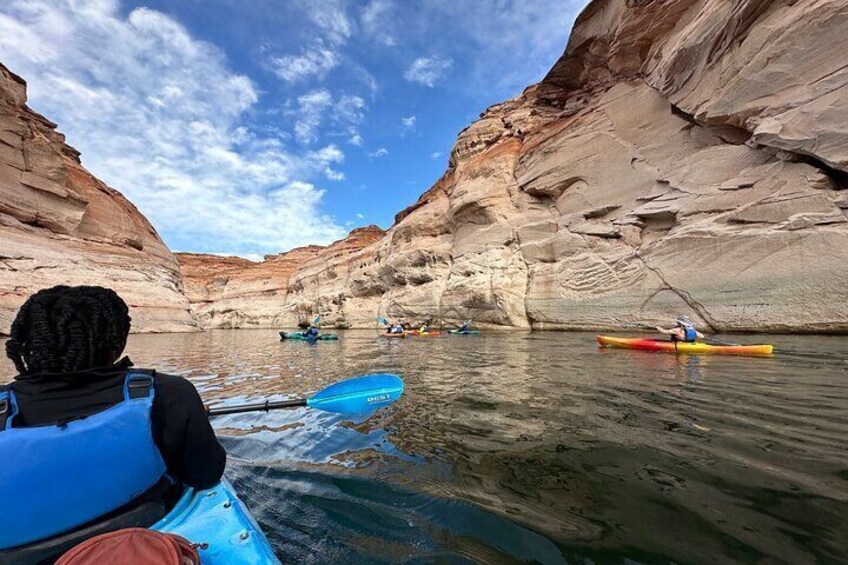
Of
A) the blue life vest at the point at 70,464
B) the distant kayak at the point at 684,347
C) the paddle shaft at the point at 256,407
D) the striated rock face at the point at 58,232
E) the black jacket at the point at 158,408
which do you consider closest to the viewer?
the blue life vest at the point at 70,464

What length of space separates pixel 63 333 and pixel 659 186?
20166mm

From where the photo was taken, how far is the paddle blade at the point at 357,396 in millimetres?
→ 4240

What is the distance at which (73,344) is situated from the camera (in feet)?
5.30

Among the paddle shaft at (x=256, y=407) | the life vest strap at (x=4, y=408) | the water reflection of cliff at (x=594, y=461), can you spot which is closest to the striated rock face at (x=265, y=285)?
the water reflection of cliff at (x=594, y=461)

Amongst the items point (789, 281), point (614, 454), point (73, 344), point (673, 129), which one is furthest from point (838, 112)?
point (73, 344)

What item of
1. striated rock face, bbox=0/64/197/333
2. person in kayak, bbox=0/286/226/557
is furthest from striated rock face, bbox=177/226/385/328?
person in kayak, bbox=0/286/226/557

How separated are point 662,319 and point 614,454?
13802 mm

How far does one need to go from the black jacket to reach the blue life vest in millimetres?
→ 42

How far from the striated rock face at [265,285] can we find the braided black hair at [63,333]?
113 feet

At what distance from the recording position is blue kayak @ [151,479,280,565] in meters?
1.72

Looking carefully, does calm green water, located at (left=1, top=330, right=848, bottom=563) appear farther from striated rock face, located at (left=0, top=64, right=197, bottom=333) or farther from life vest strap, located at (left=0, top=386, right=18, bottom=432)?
striated rock face, located at (left=0, top=64, right=197, bottom=333)

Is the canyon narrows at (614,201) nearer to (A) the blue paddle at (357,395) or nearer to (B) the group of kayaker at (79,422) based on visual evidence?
(A) the blue paddle at (357,395)

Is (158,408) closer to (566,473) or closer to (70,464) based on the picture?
(70,464)

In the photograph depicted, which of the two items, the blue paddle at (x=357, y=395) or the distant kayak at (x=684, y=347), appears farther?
the distant kayak at (x=684, y=347)
